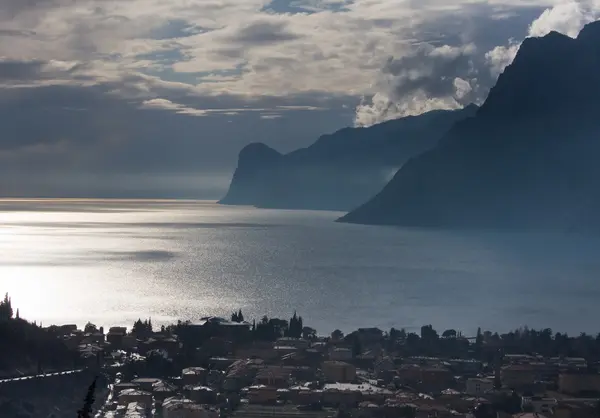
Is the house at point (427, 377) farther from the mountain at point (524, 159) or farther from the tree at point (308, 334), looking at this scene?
the mountain at point (524, 159)

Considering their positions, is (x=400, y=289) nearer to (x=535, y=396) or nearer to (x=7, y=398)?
(x=535, y=396)

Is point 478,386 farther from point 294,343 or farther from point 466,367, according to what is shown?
point 294,343

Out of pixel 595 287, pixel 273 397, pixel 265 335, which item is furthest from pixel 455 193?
pixel 273 397

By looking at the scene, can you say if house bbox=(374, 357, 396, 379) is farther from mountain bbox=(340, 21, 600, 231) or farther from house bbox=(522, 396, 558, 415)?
mountain bbox=(340, 21, 600, 231)

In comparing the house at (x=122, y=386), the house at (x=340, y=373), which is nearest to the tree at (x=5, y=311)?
the house at (x=122, y=386)

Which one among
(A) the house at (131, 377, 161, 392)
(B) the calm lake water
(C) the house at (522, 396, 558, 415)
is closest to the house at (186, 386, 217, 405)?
(A) the house at (131, 377, 161, 392)

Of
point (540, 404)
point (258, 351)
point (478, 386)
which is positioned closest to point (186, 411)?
point (478, 386)
